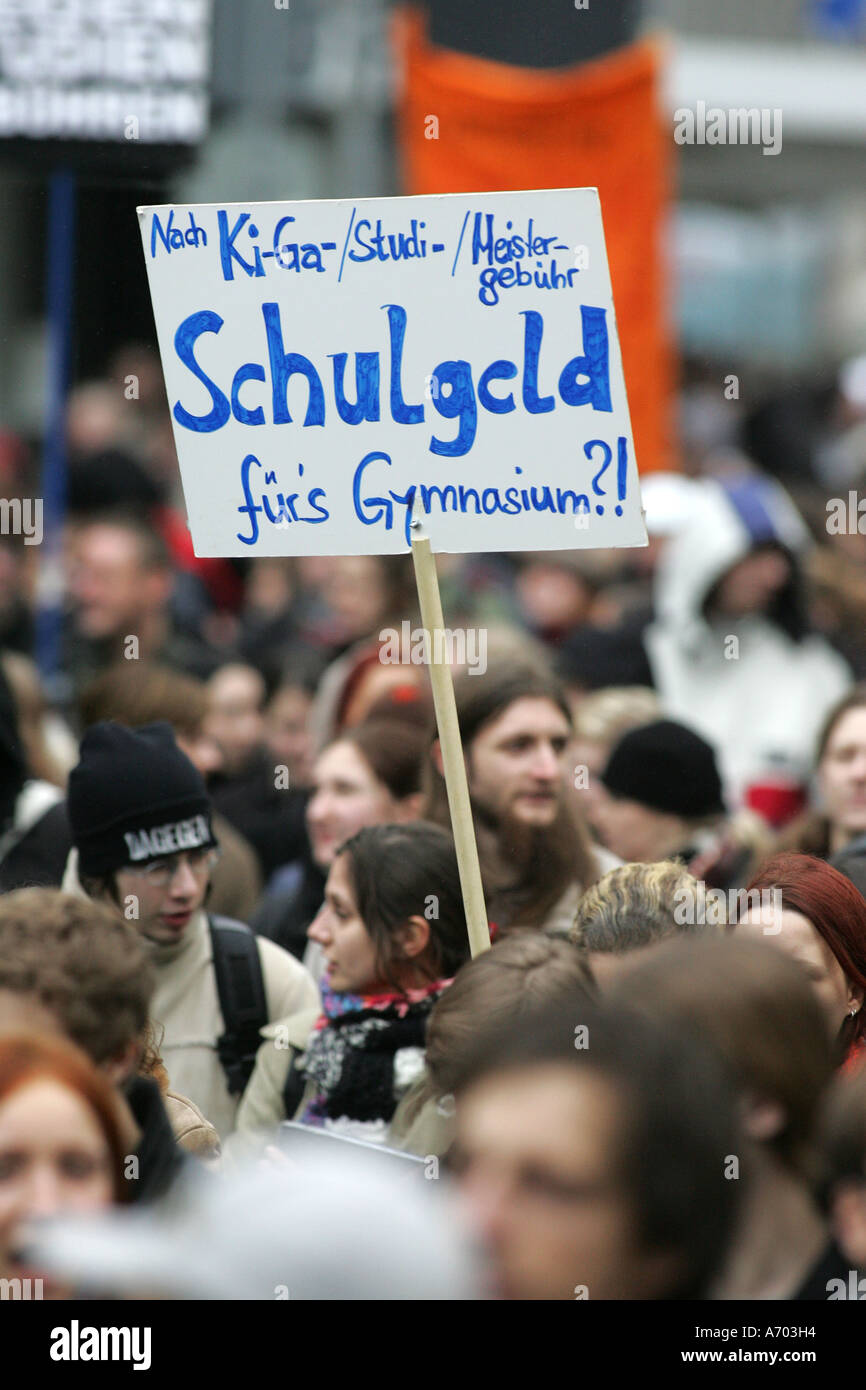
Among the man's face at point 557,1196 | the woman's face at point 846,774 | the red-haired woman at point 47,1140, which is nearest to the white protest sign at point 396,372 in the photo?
the woman's face at point 846,774

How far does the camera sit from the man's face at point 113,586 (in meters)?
6.85

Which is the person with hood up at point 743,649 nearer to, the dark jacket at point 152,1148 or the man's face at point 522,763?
the man's face at point 522,763

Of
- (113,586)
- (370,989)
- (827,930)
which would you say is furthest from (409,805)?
(113,586)

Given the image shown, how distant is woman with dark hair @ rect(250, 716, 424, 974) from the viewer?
4.26 metres

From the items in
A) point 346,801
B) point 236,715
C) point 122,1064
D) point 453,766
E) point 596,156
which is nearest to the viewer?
point 122,1064

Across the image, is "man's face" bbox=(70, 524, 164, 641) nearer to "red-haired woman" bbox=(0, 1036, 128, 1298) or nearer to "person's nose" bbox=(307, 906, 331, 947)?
"person's nose" bbox=(307, 906, 331, 947)

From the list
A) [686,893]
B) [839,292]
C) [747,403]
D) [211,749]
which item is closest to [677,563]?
[211,749]

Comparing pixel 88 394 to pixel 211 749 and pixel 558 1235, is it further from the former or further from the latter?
pixel 558 1235

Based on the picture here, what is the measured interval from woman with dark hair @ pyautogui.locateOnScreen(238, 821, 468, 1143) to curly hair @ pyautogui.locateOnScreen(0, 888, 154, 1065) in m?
0.66

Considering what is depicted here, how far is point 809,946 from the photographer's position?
9.82 ft

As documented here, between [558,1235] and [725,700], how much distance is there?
4791 mm

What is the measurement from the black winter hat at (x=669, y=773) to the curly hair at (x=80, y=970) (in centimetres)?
208

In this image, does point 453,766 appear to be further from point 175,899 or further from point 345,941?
point 175,899

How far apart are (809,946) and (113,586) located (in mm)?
4257
